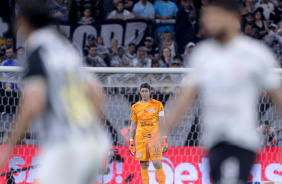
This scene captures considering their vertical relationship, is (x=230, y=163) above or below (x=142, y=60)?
below

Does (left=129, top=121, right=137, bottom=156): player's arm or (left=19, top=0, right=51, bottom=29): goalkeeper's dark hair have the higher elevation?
(left=19, top=0, right=51, bottom=29): goalkeeper's dark hair

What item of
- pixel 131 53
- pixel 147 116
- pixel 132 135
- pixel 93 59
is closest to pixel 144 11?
pixel 131 53

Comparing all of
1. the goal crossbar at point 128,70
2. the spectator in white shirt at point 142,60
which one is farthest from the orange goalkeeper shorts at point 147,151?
the spectator in white shirt at point 142,60

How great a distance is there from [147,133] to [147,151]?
1.02 ft

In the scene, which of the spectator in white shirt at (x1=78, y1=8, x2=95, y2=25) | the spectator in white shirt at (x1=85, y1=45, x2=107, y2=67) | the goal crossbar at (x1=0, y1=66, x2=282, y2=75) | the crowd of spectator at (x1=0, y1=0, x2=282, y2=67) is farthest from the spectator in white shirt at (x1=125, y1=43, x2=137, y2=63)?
the goal crossbar at (x1=0, y1=66, x2=282, y2=75)

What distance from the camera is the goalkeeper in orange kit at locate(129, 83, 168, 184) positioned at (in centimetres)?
954

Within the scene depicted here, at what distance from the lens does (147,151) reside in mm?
9648

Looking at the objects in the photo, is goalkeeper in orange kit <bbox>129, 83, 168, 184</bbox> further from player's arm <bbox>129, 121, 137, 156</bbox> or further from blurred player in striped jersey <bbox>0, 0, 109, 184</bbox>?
blurred player in striped jersey <bbox>0, 0, 109, 184</bbox>

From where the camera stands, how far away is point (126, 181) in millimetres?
10070

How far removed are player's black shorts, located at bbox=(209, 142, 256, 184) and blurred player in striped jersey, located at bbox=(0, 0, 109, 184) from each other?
745mm

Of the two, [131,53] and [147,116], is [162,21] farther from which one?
[147,116]

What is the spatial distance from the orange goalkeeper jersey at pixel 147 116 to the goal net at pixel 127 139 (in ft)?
1.81

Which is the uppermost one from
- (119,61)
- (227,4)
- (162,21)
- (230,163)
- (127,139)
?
(162,21)

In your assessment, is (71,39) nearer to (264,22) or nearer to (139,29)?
(139,29)
